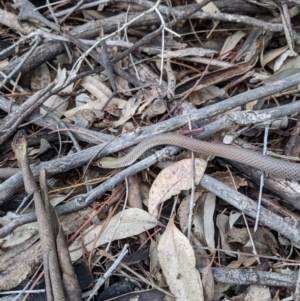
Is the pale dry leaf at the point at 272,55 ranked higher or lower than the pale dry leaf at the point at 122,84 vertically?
lower

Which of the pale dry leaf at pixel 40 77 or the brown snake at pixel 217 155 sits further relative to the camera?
the pale dry leaf at pixel 40 77

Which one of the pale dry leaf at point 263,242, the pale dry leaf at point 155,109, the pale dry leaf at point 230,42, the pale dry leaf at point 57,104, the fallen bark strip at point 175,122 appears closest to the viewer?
the pale dry leaf at point 263,242

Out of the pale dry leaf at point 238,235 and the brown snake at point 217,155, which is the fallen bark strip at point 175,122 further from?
the pale dry leaf at point 238,235

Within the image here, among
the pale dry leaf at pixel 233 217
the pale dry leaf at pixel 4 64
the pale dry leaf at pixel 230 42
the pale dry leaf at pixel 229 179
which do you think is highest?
the pale dry leaf at pixel 4 64

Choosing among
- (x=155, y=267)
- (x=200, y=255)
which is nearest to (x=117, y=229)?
(x=155, y=267)

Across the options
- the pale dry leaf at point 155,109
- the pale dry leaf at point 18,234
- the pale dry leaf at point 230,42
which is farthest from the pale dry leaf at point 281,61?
the pale dry leaf at point 18,234
